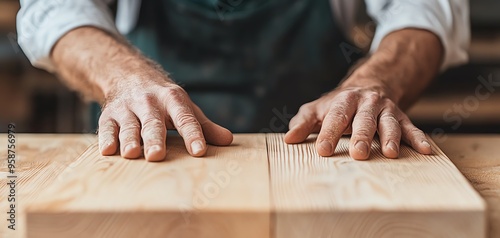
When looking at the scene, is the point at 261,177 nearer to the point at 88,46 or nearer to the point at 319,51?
the point at 88,46

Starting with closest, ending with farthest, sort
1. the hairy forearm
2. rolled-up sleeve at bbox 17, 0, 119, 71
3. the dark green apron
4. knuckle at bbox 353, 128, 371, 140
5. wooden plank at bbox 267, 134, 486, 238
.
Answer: wooden plank at bbox 267, 134, 486, 238
knuckle at bbox 353, 128, 371, 140
the hairy forearm
rolled-up sleeve at bbox 17, 0, 119, 71
the dark green apron

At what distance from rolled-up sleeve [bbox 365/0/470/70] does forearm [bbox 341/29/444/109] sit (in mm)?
18

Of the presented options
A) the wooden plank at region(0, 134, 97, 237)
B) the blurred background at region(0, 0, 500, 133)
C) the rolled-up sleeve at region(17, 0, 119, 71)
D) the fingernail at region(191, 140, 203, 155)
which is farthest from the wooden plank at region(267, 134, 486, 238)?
the blurred background at region(0, 0, 500, 133)

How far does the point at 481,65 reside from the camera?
2574mm

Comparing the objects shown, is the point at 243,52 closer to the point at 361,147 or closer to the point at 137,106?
the point at 137,106

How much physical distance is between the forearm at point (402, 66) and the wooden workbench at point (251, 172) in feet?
0.44

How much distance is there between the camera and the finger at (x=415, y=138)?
970 millimetres

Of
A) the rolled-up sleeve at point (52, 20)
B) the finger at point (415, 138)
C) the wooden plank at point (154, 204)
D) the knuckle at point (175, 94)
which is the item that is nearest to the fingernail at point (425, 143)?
the finger at point (415, 138)

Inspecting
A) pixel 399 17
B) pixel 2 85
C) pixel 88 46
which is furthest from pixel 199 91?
pixel 2 85

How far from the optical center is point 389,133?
99cm

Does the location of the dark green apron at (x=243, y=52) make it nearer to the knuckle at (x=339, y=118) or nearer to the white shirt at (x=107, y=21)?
the white shirt at (x=107, y=21)

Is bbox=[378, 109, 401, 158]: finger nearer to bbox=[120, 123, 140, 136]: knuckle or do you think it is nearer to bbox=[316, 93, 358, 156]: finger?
bbox=[316, 93, 358, 156]: finger

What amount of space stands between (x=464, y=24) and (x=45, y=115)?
78.0 inches

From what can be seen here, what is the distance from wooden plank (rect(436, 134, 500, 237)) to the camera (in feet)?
2.82
